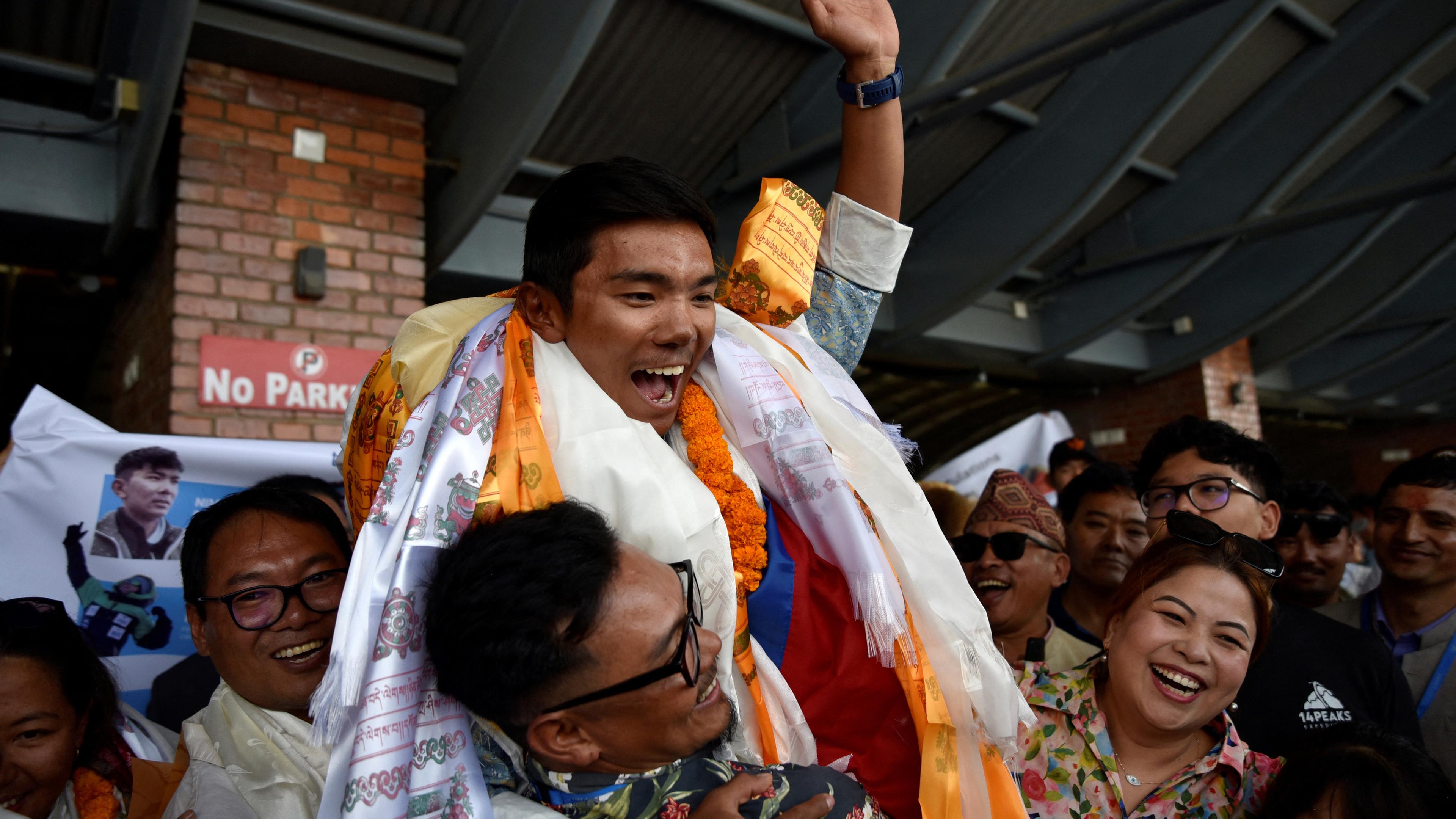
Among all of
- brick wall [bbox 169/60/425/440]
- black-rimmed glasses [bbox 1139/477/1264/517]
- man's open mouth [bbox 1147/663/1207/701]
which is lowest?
man's open mouth [bbox 1147/663/1207/701]

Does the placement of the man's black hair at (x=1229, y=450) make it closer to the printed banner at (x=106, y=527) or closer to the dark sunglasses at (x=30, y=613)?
the dark sunglasses at (x=30, y=613)

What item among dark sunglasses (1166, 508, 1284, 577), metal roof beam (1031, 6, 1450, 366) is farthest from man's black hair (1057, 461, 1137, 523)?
metal roof beam (1031, 6, 1450, 366)

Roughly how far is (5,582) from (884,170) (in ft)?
8.29

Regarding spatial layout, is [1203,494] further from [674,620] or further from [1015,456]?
[1015,456]

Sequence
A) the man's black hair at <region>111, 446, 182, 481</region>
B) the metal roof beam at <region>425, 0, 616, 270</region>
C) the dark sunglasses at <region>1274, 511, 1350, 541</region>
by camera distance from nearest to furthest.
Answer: the man's black hair at <region>111, 446, 182, 481</region> → the dark sunglasses at <region>1274, 511, 1350, 541</region> → the metal roof beam at <region>425, 0, 616, 270</region>

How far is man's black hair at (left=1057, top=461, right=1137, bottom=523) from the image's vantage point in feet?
10.7

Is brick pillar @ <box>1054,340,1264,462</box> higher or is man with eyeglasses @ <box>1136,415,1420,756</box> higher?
brick pillar @ <box>1054,340,1264,462</box>

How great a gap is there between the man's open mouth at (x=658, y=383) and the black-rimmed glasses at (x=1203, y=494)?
165 centimetres

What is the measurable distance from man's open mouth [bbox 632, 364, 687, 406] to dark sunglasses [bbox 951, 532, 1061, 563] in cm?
134

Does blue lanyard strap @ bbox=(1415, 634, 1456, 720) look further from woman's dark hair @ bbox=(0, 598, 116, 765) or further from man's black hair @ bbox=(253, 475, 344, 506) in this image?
woman's dark hair @ bbox=(0, 598, 116, 765)

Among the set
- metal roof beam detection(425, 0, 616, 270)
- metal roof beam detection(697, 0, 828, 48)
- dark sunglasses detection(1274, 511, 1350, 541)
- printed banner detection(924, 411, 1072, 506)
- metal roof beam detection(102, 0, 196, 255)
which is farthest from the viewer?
printed banner detection(924, 411, 1072, 506)

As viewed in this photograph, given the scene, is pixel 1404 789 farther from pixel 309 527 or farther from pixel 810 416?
pixel 309 527

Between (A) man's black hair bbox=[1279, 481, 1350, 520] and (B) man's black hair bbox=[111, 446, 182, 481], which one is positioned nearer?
(B) man's black hair bbox=[111, 446, 182, 481]

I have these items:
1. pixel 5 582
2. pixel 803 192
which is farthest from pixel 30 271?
pixel 803 192
